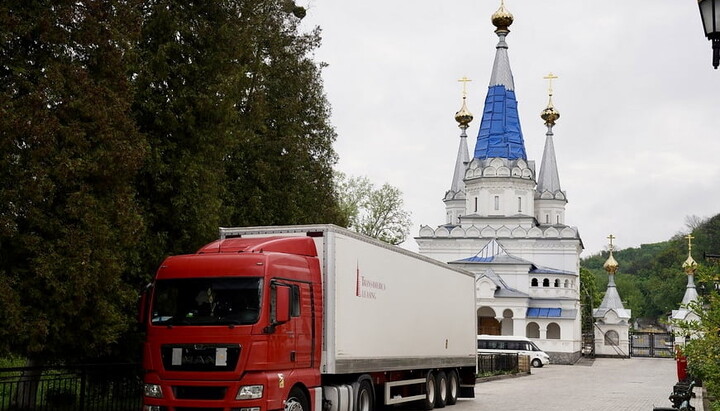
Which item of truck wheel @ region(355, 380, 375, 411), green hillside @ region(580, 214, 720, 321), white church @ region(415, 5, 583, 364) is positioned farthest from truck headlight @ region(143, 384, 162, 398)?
green hillside @ region(580, 214, 720, 321)

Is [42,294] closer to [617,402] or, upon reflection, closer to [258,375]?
[258,375]

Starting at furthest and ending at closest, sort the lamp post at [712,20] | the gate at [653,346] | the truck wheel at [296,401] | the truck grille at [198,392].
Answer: the gate at [653,346], the truck wheel at [296,401], the truck grille at [198,392], the lamp post at [712,20]

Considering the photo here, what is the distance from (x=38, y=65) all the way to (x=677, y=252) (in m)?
130

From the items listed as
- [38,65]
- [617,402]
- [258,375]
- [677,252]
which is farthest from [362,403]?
[677,252]

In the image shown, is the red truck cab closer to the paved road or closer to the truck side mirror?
the truck side mirror

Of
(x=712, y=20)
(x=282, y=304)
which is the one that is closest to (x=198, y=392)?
(x=282, y=304)

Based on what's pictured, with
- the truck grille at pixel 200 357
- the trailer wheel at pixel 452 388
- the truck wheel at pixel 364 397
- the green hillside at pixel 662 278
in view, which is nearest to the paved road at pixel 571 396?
the trailer wheel at pixel 452 388

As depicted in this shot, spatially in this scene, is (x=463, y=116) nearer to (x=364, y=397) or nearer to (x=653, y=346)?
(x=653, y=346)

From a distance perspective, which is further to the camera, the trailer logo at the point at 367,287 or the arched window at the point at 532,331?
the arched window at the point at 532,331

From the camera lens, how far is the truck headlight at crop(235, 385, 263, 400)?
1331 centimetres

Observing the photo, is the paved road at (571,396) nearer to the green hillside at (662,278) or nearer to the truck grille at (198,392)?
the truck grille at (198,392)

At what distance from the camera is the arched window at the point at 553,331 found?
65.3 metres

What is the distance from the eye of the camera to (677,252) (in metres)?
133

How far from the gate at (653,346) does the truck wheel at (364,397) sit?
64.1m
